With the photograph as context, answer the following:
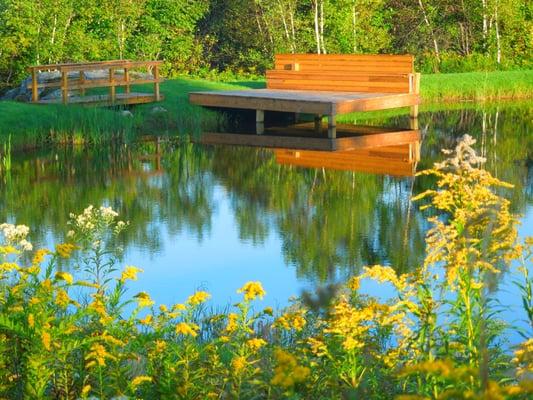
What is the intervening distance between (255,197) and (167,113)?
24.0 feet

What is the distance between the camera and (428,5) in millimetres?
33469

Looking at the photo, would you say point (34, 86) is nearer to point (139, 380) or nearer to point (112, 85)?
point (112, 85)

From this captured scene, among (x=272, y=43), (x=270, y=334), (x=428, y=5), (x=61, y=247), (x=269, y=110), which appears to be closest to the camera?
(x=61, y=247)

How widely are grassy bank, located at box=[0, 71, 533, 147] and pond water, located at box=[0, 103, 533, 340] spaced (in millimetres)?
621

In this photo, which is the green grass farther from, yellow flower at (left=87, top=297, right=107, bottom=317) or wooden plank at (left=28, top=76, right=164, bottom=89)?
yellow flower at (left=87, top=297, right=107, bottom=317)

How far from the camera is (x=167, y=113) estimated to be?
22250 mm

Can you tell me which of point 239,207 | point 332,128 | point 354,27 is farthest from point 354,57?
point 239,207

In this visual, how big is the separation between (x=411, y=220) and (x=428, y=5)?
21398mm

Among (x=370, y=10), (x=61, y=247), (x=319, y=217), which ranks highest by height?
(x=370, y=10)

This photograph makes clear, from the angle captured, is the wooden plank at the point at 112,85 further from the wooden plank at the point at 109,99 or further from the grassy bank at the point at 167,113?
the grassy bank at the point at 167,113

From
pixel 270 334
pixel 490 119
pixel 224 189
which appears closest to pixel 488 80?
pixel 490 119

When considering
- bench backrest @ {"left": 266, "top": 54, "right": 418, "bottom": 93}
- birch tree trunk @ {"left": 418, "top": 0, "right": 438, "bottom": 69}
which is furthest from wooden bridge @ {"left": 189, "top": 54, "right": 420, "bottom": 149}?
birch tree trunk @ {"left": 418, "top": 0, "right": 438, "bottom": 69}

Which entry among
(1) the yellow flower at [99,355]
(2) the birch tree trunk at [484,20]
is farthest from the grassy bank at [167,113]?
(1) the yellow flower at [99,355]

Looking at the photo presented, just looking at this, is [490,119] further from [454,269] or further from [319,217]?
[454,269]
